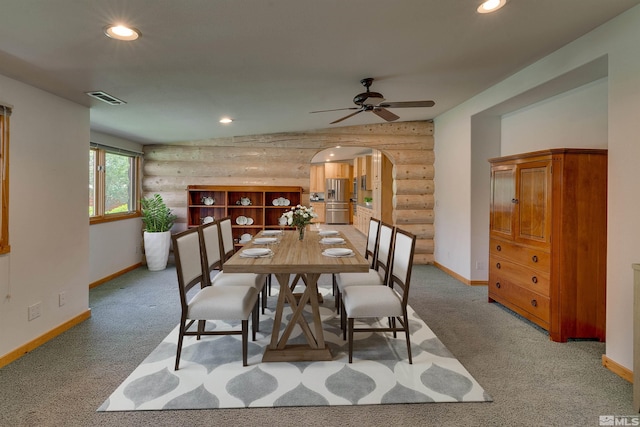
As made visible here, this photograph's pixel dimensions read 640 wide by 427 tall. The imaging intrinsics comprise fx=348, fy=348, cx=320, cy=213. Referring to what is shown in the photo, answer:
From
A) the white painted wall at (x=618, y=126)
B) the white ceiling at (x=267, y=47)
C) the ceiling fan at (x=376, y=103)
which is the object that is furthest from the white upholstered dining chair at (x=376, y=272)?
the white painted wall at (x=618, y=126)

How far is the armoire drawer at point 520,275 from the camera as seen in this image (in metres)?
3.21

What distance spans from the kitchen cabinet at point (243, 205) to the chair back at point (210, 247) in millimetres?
2423

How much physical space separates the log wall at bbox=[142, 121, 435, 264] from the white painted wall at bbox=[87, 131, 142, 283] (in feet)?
2.00

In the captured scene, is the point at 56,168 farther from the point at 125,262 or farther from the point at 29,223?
the point at 125,262

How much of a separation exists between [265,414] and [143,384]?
91 centimetres

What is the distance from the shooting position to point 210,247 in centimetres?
331

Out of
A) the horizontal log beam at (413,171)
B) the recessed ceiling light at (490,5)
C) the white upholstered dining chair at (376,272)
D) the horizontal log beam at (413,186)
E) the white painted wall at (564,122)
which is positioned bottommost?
the white upholstered dining chair at (376,272)

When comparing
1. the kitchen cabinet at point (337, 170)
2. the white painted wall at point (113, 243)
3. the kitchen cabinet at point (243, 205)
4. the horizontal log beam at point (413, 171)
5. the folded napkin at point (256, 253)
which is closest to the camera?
the folded napkin at point (256, 253)

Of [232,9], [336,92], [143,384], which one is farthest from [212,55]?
[143,384]

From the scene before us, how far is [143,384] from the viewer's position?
2.32m

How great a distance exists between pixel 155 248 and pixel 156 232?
0.86 feet

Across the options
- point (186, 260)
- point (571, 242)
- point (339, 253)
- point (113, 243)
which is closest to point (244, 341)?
point (186, 260)

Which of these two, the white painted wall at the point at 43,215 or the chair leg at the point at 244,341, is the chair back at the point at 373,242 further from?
the white painted wall at the point at 43,215

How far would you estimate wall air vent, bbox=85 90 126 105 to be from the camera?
310cm
